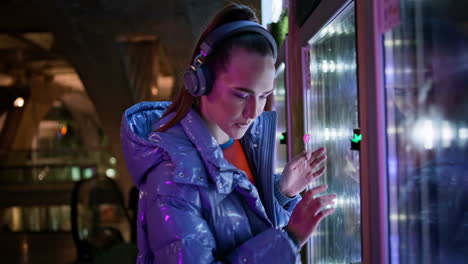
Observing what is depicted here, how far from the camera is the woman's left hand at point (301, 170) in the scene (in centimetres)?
162

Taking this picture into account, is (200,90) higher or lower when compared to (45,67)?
lower

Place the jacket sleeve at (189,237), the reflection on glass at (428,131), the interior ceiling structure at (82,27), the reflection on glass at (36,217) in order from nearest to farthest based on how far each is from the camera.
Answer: the reflection on glass at (428,131) → the jacket sleeve at (189,237) → the interior ceiling structure at (82,27) → the reflection on glass at (36,217)

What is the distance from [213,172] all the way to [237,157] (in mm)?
290

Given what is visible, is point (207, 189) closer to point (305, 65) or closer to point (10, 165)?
point (305, 65)

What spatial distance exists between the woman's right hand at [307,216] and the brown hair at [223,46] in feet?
1.32

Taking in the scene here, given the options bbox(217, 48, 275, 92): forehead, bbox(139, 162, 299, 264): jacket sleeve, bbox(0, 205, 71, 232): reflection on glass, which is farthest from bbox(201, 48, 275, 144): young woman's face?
bbox(0, 205, 71, 232): reflection on glass

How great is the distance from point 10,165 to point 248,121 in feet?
55.8

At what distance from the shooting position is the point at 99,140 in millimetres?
35406

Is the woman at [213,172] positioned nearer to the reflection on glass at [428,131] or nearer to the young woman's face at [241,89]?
the young woman's face at [241,89]

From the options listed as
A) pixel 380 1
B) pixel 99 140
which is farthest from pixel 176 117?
pixel 99 140

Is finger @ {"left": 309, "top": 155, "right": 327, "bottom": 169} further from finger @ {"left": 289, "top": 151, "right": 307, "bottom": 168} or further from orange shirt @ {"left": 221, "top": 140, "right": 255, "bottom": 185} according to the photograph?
orange shirt @ {"left": 221, "top": 140, "right": 255, "bottom": 185}

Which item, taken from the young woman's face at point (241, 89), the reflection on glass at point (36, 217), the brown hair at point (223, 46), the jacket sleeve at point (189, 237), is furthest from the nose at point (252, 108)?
the reflection on glass at point (36, 217)

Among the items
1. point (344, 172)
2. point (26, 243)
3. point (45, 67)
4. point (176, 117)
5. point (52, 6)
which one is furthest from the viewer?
point (45, 67)

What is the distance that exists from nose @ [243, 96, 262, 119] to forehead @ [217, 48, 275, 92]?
0.03m
